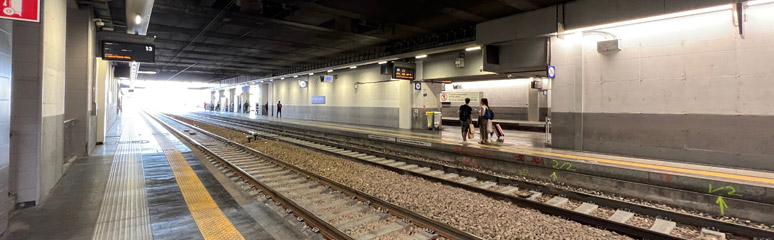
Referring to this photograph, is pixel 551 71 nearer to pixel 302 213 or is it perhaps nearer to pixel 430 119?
pixel 430 119

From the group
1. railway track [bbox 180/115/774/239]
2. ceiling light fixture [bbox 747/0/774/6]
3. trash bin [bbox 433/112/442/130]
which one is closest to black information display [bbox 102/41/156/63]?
railway track [bbox 180/115/774/239]

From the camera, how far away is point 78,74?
9812 mm

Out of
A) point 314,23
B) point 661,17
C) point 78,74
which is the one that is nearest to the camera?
point 661,17

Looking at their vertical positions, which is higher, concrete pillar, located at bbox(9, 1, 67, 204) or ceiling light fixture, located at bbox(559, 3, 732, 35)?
ceiling light fixture, located at bbox(559, 3, 732, 35)

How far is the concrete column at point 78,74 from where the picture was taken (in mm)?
9625

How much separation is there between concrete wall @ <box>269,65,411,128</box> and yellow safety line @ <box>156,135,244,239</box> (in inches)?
485

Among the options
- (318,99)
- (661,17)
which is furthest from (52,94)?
(318,99)

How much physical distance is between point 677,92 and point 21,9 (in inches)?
453

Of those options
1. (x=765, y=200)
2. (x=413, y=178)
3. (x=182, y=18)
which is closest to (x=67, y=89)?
(x=182, y=18)

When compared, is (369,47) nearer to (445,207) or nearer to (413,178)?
(413,178)

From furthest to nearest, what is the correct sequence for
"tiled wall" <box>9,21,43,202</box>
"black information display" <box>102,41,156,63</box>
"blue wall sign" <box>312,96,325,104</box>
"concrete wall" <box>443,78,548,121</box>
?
"blue wall sign" <box>312,96,325,104</box> < "concrete wall" <box>443,78,548,121</box> < "black information display" <box>102,41,156,63</box> < "tiled wall" <box>9,21,43,202</box>

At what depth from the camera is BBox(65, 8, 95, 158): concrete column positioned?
9625 millimetres

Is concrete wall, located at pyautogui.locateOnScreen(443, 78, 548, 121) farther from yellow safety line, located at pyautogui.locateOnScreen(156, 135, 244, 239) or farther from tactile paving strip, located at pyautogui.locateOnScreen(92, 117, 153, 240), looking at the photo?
tactile paving strip, located at pyautogui.locateOnScreen(92, 117, 153, 240)

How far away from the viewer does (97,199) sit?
18.1 feet
